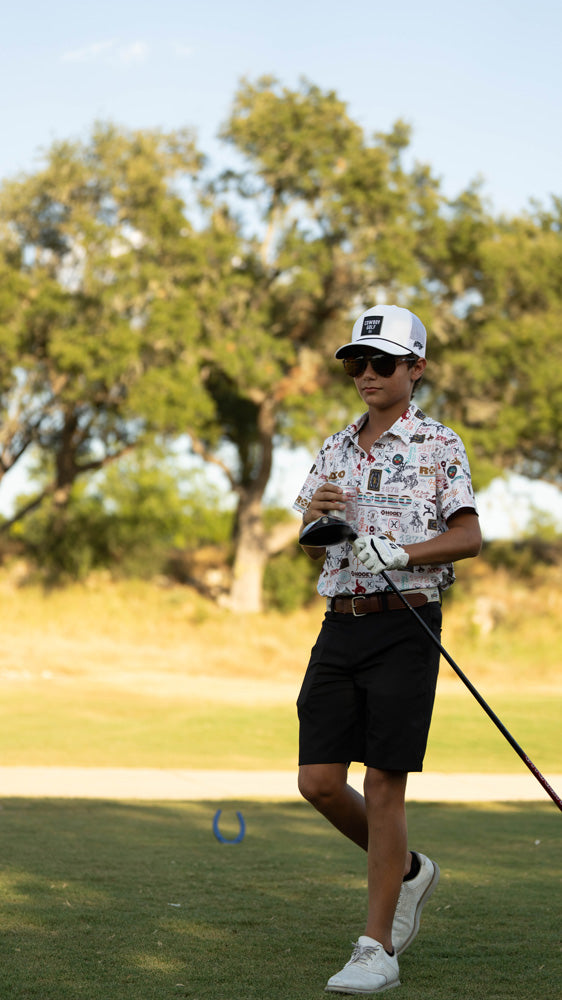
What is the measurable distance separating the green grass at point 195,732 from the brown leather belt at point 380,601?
7.15 metres

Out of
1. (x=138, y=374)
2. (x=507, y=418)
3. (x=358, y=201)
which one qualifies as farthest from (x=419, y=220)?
(x=138, y=374)

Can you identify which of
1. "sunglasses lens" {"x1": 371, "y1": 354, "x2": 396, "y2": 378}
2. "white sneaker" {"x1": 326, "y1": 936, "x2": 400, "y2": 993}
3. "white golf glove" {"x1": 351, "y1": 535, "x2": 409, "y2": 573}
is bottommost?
"white sneaker" {"x1": 326, "y1": 936, "x2": 400, "y2": 993}

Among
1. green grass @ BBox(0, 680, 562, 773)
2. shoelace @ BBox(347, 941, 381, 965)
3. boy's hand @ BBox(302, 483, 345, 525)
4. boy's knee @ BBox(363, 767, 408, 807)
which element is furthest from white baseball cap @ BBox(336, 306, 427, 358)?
green grass @ BBox(0, 680, 562, 773)

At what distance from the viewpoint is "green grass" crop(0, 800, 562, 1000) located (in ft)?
12.3

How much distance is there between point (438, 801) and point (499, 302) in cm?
2148

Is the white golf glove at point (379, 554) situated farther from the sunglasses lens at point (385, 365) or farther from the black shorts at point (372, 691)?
the sunglasses lens at point (385, 365)

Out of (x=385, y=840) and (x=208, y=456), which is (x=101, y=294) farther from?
(x=385, y=840)

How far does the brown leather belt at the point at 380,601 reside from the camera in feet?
13.1

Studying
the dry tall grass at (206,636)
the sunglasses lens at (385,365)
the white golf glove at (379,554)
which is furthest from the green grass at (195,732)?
the white golf glove at (379,554)

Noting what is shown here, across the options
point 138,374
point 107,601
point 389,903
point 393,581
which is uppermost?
point 138,374

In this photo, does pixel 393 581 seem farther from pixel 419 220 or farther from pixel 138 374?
pixel 419 220

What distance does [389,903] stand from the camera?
3930 mm

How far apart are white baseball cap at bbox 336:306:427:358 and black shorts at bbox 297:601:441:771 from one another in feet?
2.98

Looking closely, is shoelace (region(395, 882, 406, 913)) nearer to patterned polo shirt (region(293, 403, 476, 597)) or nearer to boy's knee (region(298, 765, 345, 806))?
boy's knee (region(298, 765, 345, 806))
